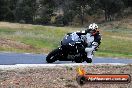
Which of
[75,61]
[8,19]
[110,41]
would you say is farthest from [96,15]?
[75,61]

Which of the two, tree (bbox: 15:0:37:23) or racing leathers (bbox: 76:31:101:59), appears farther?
tree (bbox: 15:0:37:23)

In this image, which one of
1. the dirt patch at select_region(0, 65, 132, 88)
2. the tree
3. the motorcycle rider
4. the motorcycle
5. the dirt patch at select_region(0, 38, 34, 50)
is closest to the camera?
the dirt patch at select_region(0, 65, 132, 88)

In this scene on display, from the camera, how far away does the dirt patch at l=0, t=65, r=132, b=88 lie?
12.0 m

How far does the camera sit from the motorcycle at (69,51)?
18.1 metres

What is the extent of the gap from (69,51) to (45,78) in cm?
541

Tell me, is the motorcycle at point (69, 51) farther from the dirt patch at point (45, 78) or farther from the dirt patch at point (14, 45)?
the dirt patch at point (14, 45)

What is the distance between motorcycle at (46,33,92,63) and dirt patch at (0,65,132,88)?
96.8 inches

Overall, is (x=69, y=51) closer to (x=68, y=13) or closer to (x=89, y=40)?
(x=89, y=40)

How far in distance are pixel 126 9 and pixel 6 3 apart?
2649cm

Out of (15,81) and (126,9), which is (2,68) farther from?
(126,9)

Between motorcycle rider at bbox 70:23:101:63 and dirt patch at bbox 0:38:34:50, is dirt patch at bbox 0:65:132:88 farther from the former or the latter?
dirt patch at bbox 0:38:34:50

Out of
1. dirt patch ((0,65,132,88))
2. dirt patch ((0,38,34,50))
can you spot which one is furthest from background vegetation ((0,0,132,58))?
dirt patch ((0,65,132,88))

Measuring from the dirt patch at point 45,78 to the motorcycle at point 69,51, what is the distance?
246 centimetres

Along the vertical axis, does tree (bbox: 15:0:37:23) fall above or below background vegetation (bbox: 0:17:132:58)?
below
